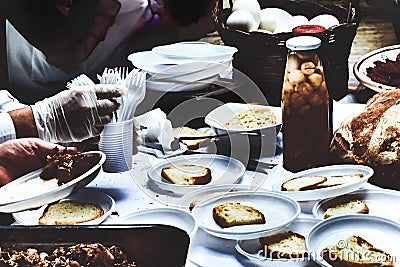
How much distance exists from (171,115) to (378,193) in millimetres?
514

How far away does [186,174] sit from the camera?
3.88 feet

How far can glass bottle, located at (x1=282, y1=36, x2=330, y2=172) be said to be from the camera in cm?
113

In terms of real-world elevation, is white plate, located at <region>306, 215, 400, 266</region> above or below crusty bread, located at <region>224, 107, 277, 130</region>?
below

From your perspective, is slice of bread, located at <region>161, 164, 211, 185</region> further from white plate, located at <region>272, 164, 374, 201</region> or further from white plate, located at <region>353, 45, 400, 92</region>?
white plate, located at <region>353, 45, 400, 92</region>

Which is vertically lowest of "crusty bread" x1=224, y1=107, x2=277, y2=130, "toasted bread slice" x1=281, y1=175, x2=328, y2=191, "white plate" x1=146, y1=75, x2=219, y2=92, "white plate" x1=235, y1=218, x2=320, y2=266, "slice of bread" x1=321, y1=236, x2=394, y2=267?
"white plate" x1=235, y1=218, x2=320, y2=266

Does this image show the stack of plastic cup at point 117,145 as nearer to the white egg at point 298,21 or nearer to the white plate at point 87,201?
the white plate at point 87,201

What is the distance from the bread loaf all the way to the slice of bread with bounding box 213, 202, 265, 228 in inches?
11.1

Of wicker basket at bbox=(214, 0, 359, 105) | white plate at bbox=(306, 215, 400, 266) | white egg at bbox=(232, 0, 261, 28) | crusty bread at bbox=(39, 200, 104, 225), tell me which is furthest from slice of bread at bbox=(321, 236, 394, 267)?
white egg at bbox=(232, 0, 261, 28)

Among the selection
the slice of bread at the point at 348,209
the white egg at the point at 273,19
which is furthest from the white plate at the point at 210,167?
the white egg at the point at 273,19

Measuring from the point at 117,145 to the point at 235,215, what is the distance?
0.36 m

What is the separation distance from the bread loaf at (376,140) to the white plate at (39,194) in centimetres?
50

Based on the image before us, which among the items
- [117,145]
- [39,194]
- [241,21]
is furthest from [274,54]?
[39,194]

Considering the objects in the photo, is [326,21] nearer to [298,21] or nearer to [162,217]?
[298,21]

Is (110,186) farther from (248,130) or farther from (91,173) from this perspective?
(248,130)
